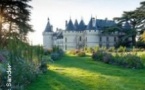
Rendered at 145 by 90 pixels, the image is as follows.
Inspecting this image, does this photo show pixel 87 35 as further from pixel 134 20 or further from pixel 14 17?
pixel 14 17

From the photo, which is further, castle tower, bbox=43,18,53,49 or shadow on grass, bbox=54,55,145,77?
castle tower, bbox=43,18,53,49

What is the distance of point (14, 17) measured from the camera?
93.7 feet

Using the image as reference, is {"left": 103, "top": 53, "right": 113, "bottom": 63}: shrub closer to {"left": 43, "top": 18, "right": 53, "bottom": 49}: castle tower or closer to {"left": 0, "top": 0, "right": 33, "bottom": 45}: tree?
{"left": 0, "top": 0, "right": 33, "bottom": 45}: tree

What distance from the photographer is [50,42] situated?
72.9 meters

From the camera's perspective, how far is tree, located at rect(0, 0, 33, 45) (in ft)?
91.7

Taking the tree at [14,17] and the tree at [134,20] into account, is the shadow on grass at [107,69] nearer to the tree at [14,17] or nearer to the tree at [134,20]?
the tree at [14,17]

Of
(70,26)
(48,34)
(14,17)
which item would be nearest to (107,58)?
(14,17)

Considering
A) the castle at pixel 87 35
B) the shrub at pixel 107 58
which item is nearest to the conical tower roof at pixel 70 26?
the castle at pixel 87 35

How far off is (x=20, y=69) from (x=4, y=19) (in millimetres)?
18260

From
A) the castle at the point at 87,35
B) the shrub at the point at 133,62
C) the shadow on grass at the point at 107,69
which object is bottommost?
the shadow on grass at the point at 107,69

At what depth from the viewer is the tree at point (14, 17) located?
28.0m

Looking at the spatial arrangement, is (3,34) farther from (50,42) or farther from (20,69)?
(50,42)

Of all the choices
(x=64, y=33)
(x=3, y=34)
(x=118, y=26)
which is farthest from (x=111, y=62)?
(x=64, y=33)

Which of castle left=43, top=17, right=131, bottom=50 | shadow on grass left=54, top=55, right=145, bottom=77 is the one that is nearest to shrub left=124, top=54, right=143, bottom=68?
shadow on grass left=54, top=55, right=145, bottom=77
